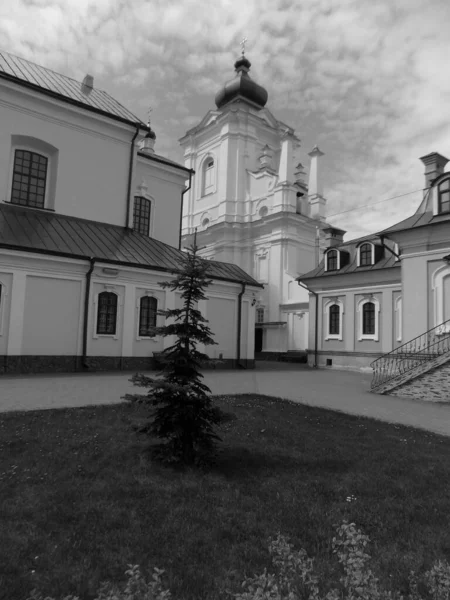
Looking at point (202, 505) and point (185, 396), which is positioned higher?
point (185, 396)

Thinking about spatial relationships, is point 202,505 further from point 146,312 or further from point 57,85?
point 57,85

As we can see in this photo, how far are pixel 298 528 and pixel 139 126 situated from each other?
69.4 feet

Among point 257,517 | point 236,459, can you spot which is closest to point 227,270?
point 236,459

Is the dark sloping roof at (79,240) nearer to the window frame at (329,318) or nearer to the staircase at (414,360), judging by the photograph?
the window frame at (329,318)

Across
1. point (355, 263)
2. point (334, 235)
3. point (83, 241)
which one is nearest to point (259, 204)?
point (334, 235)

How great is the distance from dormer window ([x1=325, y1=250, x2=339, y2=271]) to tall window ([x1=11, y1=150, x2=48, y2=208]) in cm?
1527

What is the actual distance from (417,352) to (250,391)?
6.74m

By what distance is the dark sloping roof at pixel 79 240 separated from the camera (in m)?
15.6

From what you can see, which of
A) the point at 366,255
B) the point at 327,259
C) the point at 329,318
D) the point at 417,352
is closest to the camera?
the point at 417,352

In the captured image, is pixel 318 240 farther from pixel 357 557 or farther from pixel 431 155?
pixel 357 557

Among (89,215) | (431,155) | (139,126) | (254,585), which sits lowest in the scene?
(254,585)

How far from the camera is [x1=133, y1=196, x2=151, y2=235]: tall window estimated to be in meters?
23.3

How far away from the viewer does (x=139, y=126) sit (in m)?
21.6

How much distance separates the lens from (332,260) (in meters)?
24.9
